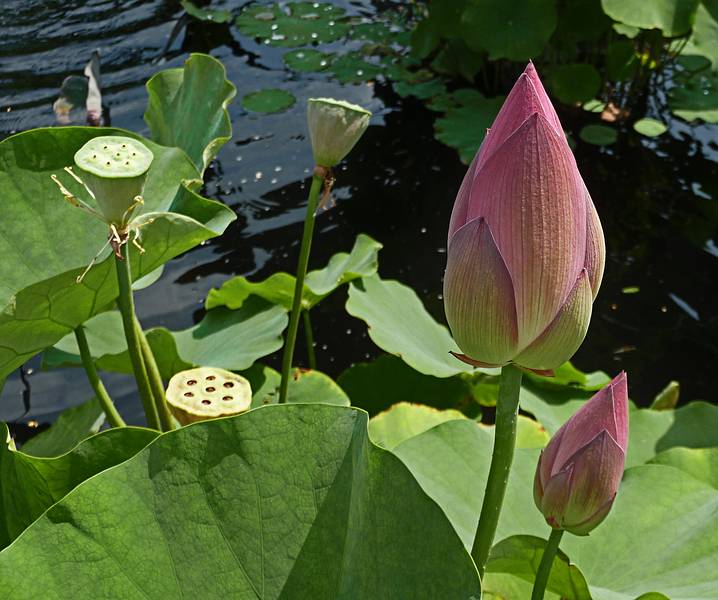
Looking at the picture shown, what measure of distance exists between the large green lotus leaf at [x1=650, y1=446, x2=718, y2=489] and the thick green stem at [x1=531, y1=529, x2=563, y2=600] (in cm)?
56

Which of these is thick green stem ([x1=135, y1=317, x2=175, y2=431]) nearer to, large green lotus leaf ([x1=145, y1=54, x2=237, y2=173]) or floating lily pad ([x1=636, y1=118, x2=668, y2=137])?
large green lotus leaf ([x1=145, y1=54, x2=237, y2=173])

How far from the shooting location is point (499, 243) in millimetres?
534

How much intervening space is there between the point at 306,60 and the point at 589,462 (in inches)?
115

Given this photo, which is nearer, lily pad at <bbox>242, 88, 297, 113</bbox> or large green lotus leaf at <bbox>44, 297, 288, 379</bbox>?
large green lotus leaf at <bbox>44, 297, 288, 379</bbox>

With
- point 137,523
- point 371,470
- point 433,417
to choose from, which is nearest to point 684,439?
point 433,417

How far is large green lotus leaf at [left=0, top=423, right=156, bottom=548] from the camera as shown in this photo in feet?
2.50

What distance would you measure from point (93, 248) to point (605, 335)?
159cm

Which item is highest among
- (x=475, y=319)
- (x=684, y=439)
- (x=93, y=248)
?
(x=475, y=319)

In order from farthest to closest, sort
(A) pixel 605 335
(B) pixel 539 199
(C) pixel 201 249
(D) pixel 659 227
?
(D) pixel 659 227 < (C) pixel 201 249 < (A) pixel 605 335 < (B) pixel 539 199

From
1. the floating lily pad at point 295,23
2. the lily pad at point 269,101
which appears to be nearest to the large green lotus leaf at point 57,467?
the lily pad at point 269,101

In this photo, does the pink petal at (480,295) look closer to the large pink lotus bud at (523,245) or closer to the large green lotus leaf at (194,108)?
the large pink lotus bud at (523,245)

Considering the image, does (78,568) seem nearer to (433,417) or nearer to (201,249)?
(433,417)

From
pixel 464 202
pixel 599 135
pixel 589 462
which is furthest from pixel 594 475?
pixel 599 135

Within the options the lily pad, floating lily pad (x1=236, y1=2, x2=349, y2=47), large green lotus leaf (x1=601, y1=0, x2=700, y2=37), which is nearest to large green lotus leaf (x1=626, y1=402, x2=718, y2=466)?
large green lotus leaf (x1=601, y1=0, x2=700, y2=37)
